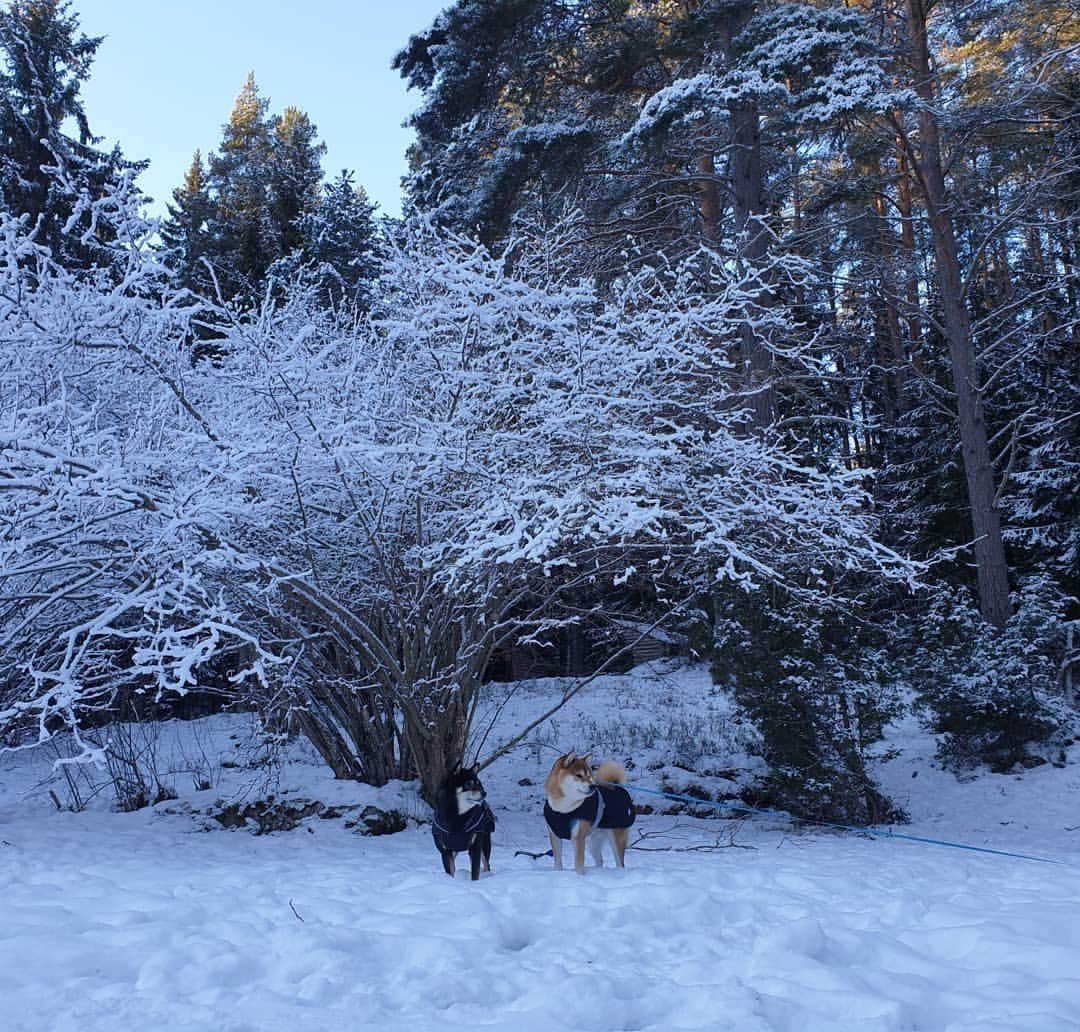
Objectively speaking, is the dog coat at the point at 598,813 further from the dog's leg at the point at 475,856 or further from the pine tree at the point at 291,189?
the pine tree at the point at 291,189

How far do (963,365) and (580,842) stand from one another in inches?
397

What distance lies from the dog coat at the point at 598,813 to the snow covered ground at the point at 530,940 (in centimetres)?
24

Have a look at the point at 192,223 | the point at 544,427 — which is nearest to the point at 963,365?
the point at 544,427

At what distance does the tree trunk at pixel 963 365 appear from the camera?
1137 cm

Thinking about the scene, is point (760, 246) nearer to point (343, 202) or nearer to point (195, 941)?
point (195, 941)

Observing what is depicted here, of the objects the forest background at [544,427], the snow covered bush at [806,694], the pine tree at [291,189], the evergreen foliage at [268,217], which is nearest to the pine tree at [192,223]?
the evergreen foliage at [268,217]

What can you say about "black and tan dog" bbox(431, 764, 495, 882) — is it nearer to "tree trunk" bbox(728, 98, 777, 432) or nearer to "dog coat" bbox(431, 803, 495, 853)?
"dog coat" bbox(431, 803, 495, 853)

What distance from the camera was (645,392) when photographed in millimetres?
6809

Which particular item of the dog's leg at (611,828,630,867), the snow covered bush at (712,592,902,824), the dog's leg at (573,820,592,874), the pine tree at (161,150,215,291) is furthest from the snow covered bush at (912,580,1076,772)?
the pine tree at (161,150,215,291)

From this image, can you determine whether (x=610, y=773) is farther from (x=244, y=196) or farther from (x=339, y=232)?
(x=244, y=196)

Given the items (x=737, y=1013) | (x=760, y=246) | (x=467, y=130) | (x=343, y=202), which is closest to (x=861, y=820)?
(x=737, y=1013)

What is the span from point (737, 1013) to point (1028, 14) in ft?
43.9

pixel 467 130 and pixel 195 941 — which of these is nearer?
pixel 195 941

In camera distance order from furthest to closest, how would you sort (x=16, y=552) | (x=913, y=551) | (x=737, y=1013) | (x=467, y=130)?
(x=913, y=551) → (x=467, y=130) → (x=16, y=552) → (x=737, y=1013)
